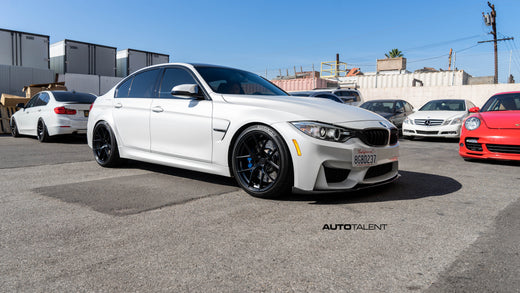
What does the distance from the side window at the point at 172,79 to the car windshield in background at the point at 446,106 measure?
33.6 feet

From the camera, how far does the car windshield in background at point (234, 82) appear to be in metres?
4.77

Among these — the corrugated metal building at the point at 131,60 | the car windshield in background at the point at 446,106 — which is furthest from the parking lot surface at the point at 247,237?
the corrugated metal building at the point at 131,60

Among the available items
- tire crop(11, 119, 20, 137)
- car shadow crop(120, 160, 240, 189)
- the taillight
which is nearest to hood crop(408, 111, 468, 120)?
car shadow crop(120, 160, 240, 189)

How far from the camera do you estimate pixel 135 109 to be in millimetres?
5367

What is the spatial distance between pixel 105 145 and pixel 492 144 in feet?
20.2

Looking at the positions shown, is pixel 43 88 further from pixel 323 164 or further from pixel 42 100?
pixel 323 164

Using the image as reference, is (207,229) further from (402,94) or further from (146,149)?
(402,94)

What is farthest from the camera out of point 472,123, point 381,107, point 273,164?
point 381,107

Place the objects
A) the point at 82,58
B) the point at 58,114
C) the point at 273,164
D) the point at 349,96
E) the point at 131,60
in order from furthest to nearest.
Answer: the point at 131,60 → the point at 82,58 → the point at 349,96 → the point at 58,114 → the point at 273,164

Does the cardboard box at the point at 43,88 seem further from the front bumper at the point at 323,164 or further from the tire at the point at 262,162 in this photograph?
the front bumper at the point at 323,164

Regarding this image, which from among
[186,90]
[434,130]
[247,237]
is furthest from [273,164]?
[434,130]

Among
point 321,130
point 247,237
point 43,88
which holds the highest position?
point 43,88

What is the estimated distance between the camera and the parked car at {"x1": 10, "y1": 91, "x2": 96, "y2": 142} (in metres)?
9.56

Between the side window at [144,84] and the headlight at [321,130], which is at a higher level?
the side window at [144,84]
